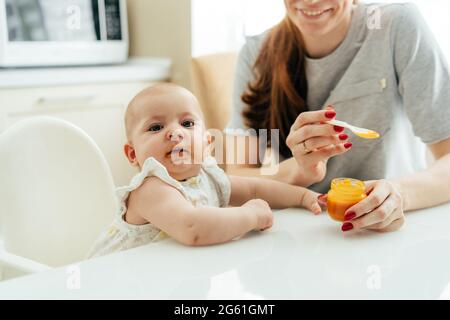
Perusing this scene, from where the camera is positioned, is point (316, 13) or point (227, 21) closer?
point (316, 13)

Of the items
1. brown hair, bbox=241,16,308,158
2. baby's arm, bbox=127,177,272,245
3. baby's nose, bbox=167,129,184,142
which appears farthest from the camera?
brown hair, bbox=241,16,308,158

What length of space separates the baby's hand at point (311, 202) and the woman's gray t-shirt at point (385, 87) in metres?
0.29

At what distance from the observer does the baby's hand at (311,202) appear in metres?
0.94

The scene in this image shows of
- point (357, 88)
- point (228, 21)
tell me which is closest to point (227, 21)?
point (228, 21)

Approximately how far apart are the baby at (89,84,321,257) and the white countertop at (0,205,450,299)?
1.3 inches

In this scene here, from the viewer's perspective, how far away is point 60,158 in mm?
1127

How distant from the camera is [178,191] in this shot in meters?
0.84

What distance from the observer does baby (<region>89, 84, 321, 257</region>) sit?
0.78 meters

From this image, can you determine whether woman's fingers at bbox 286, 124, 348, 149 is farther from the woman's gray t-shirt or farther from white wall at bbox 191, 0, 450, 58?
white wall at bbox 191, 0, 450, 58

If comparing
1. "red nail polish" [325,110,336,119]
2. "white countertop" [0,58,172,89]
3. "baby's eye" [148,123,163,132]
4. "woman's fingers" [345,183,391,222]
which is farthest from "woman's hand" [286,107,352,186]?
"white countertop" [0,58,172,89]

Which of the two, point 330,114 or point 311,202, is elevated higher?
point 330,114

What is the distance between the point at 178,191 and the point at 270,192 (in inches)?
9.9

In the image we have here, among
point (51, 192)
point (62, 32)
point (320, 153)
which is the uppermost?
point (62, 32)

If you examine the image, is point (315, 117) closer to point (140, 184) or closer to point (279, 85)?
point (140, 184)
